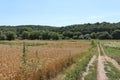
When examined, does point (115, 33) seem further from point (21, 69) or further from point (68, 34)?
point (21, 69)

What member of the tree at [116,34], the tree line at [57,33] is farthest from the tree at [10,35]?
the tree at [116,34]

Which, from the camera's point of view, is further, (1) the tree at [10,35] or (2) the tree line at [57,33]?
(2) the tree line at [57,33]

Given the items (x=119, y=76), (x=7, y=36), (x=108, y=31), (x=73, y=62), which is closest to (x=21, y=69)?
(x=119, y=76)

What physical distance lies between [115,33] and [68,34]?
2547cm

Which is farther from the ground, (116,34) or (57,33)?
(57,33)

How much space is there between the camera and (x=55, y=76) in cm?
1758

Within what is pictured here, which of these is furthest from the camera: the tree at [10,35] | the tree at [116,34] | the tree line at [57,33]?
the tree at [116,34]

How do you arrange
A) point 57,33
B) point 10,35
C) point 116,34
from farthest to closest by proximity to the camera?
1. point 116,34
2. point 57,33
3. point 10,35

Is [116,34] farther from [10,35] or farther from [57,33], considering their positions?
[10,35]

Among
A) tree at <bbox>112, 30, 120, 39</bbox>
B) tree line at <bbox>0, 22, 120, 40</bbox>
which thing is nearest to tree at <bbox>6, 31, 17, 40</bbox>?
tree line at <bbox>0, 22, 120, 40</bbox>

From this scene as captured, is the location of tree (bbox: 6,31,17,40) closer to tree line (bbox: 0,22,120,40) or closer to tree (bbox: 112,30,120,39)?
tree line (bbox: 0,22,120,40)

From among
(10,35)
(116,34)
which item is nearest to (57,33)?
(10,35)

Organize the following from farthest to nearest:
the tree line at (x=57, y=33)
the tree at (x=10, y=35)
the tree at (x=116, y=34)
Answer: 1. the tree at (x=116, y=34)
2. the tree line at (x=57, y=33)
3. the tree at (x=10, y=35)

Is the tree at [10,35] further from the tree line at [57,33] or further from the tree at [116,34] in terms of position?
the tree at [116,34]
